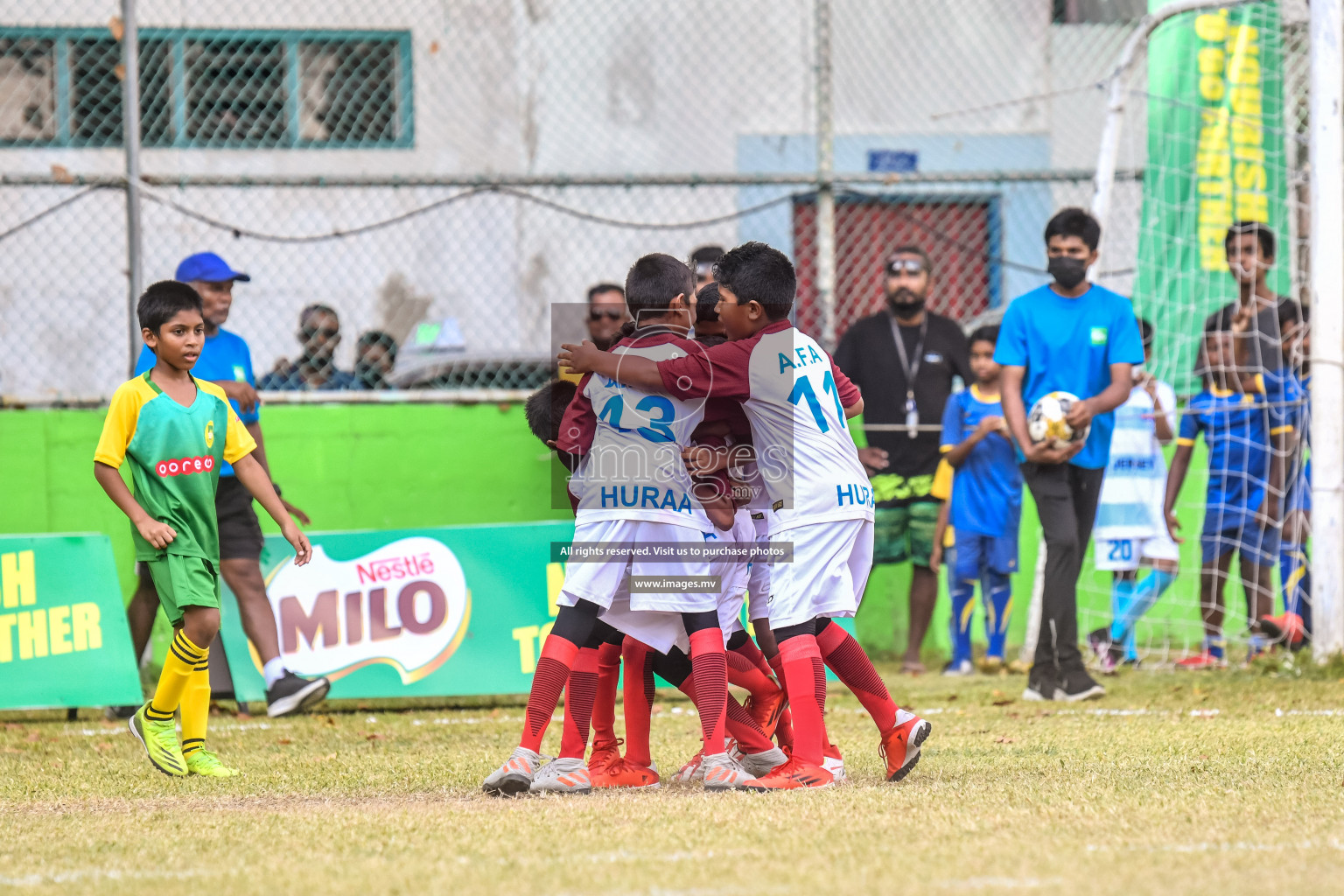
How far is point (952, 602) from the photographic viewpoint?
8.77m

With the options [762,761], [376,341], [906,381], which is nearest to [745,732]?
[762,761]

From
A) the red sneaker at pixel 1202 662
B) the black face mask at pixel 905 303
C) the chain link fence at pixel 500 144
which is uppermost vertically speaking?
the chain link fence at pixel 500 144

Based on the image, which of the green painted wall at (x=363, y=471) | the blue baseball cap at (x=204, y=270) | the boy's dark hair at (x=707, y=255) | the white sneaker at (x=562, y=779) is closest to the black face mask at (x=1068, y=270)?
the boy's dark hair at (x=707, y=255)

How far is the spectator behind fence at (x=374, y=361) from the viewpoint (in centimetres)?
897

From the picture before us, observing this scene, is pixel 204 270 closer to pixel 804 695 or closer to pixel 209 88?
pixel 804 695

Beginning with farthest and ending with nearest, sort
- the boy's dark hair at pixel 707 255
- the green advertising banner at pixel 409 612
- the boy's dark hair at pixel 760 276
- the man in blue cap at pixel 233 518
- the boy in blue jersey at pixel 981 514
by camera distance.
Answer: the boy in blue jersey at pixel 981 514 < the boy's dark hair at pixel 707 255 < the green advertising banner at pixel 409 612 < the man in blue cap at pixel 233 518 < the boy's dark hair at pixel 760 276

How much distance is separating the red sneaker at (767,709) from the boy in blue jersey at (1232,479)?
148 inches

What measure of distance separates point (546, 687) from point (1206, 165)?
605 centimetres

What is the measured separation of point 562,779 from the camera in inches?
183

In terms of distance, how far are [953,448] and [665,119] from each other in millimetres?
6339

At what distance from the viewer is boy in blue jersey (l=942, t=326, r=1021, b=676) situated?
8.58 m

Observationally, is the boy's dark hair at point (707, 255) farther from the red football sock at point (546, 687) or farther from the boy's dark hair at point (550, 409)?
the red football sock at point (546, 687)

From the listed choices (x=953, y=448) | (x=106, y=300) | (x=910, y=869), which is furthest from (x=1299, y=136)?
(x=106, y=300)

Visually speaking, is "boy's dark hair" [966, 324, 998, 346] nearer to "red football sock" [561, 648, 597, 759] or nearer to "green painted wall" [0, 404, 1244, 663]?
"green painted wall" [0, 404, 1244, 663]
